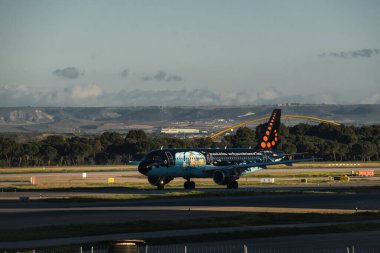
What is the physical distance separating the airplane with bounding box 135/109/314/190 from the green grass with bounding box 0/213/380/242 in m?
34.6

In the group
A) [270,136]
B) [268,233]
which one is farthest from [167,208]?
[270,136]

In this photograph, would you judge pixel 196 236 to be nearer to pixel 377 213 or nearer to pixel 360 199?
pixel 377 213

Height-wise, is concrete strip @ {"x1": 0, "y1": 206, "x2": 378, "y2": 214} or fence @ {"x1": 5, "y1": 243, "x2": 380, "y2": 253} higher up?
concrete strip @ {"x1": 0, "y1": 206, "x2": 378, "y2": 214}

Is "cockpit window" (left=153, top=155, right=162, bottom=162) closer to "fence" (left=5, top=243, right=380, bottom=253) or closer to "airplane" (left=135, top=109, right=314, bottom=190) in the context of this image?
"airplane" (left=135, top=109, right=314, bottom=190)

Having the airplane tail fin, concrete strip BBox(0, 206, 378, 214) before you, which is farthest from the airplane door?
concrete strip BBox(0, 206, 378, 214)

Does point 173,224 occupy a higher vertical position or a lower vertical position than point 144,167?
lower

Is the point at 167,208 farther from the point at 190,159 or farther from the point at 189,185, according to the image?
the point at 189,185

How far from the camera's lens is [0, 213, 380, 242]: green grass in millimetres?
50938

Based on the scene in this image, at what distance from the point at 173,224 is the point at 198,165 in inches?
1679

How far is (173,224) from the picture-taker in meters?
56.5

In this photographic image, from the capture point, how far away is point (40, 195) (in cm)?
8606

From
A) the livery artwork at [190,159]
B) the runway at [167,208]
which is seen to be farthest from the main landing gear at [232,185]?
the runway at [167,208]

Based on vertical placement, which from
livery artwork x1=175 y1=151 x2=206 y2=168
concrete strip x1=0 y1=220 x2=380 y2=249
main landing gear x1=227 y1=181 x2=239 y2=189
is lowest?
concrete strip x1=0 y1=220 x2=380 y2=249

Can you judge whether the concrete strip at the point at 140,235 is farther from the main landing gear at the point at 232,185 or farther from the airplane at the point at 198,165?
the airplane at the point at 198,165
